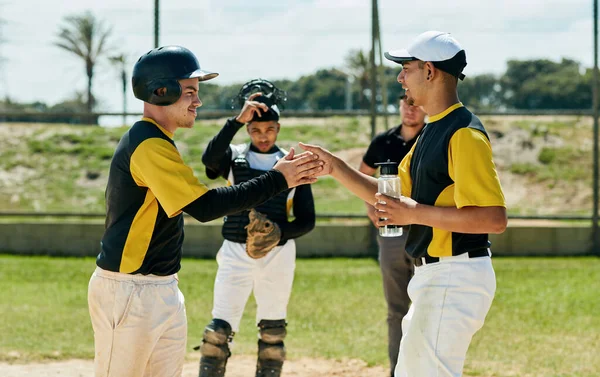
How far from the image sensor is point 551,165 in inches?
574

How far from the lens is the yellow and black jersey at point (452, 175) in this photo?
399cm

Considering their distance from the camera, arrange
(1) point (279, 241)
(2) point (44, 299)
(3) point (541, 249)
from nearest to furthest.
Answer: (1) point (279, 241), (2) point (44, 299), (3) point (541, 249)

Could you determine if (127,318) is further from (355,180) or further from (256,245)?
(256,245)

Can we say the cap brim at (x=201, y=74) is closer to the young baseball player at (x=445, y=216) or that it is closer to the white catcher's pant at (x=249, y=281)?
the young baseball player at (x=445, y=216)

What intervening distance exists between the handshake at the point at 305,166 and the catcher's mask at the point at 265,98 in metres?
1.56

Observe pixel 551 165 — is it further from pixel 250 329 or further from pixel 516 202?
pixel 250 329

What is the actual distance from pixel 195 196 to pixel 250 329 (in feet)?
Result: 16.2

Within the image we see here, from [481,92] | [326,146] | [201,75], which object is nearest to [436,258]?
[201,75]

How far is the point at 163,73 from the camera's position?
434 centimetres

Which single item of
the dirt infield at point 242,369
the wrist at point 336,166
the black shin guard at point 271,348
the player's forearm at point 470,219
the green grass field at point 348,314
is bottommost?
the green grass field at point 348,314

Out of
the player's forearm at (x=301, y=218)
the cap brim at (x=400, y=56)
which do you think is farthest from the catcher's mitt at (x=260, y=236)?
the cap brim at (x=400, y=56)

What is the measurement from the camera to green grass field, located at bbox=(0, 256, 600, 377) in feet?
25.2

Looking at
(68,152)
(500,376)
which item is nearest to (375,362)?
(500,376)

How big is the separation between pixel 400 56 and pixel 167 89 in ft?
3.90
